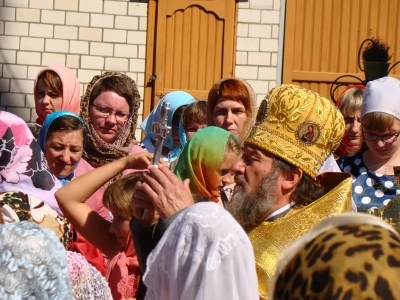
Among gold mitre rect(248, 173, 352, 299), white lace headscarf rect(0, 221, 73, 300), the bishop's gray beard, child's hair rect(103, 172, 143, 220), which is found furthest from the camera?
child's hair rect(103, 172, 143, 220)

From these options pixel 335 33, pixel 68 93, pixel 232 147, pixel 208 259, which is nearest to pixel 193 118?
pixel 68 93

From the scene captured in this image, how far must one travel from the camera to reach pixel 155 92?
11047 millimetres

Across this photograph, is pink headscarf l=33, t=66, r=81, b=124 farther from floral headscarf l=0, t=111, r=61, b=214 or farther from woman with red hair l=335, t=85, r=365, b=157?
floral headscarf l=0, t=111, r=61, b=214

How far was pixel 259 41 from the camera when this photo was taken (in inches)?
442

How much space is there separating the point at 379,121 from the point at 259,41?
613cm

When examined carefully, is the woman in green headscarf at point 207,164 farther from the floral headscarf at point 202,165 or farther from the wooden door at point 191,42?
the wooden door at point 191,42

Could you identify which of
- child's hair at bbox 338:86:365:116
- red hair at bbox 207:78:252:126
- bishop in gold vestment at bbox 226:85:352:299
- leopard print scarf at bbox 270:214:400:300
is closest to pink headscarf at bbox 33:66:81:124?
red hair at bbox 207:78:252:126

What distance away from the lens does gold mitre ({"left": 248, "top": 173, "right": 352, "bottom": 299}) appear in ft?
12.6

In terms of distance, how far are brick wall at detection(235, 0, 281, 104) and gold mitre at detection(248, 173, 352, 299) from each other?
7.21 metres

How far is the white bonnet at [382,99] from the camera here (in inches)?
203

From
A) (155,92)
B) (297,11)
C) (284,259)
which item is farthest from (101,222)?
(297,11)

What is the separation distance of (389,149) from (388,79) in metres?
0.38

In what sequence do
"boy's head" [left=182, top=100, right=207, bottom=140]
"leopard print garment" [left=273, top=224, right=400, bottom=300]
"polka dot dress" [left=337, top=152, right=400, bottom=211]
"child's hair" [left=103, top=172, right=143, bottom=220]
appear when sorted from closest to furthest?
"leopard print garment" [left=273, top=224, right=400, bottom=300] → "child's hair" [left=103, top=172, right=143, bottom=220] → "polka dot dress" [left=337, top=152, right=400, bottom=211] → "boy's head" [left=182, top=100, right=207, bottom=140]

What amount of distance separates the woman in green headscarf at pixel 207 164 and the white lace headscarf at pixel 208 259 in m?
1.42
